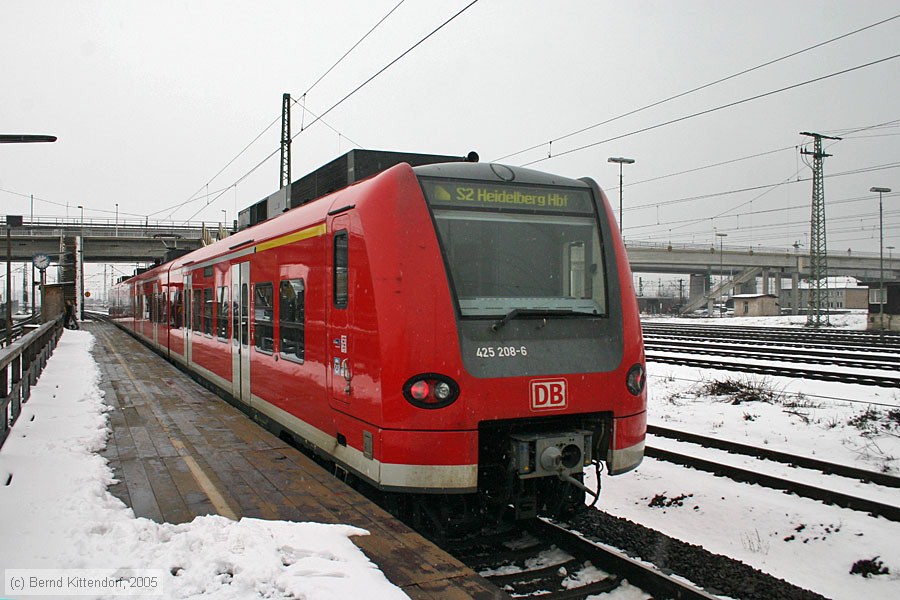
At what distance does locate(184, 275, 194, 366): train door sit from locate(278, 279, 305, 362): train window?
253 inches

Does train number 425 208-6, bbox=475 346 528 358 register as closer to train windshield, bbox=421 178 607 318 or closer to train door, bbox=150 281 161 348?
train windshield, bbox=421 178 607 318

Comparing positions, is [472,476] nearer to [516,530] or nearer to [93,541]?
[516,530]

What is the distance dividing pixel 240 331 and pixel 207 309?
270cm

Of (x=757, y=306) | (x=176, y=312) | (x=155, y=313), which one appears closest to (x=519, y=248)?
(x=176, y=312)

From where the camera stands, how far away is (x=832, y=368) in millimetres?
15727

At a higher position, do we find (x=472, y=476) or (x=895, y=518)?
(x=472, y=476)

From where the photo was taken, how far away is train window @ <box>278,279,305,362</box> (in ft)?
21.7

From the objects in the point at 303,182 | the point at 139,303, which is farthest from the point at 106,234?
the point at 303,182

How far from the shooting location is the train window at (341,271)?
5488 millimetres

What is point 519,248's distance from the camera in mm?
5445

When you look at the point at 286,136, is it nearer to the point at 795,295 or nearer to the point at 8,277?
the point at 8,277

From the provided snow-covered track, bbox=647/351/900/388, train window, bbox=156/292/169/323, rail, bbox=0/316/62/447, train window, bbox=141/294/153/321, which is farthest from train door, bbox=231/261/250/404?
train window, bbox=141/294/153/321

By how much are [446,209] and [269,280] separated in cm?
326

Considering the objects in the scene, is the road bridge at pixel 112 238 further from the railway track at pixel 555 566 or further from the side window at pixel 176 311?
the railway track at pixel 555 566
